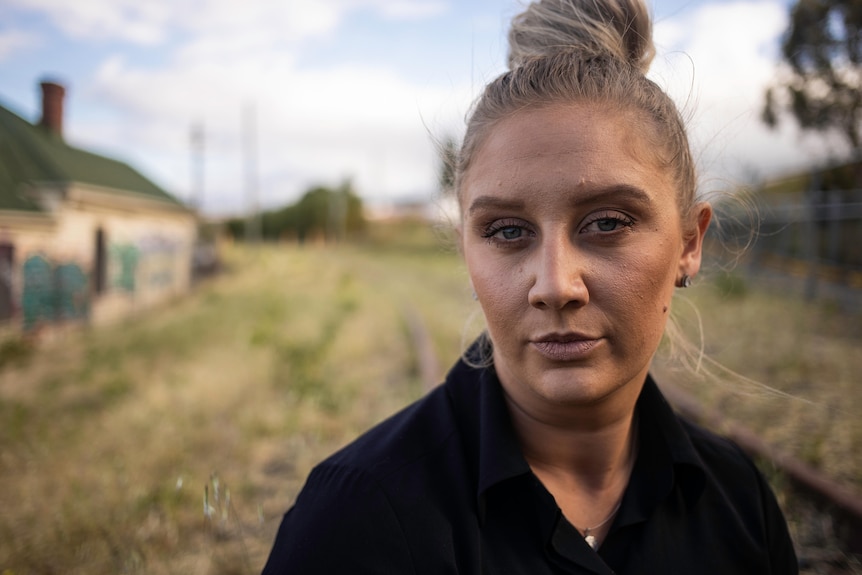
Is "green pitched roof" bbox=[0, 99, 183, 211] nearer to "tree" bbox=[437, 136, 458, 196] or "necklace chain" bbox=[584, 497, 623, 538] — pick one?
"tree" bbox=[437, 136, 458, 196]

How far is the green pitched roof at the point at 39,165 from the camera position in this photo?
11.0 m

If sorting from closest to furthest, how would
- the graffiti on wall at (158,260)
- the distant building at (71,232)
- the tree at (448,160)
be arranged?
the tree at (448,160)
the distant building at (71,232)
the graffiti on wall at (158,260)

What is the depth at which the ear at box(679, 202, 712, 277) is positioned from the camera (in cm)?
165

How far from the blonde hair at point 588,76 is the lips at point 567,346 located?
0.50 meters

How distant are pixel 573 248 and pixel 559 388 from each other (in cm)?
33

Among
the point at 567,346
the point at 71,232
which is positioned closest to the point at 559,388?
the point at 567,346

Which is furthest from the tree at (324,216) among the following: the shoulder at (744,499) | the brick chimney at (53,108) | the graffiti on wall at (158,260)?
the shoulder at (744,499)

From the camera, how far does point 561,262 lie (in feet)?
4.37

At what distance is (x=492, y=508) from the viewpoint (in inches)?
53.5

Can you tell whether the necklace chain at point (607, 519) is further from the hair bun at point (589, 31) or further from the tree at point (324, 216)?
the tree at point (324, 216)

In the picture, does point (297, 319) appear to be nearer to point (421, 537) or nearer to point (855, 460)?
point (855, 460)

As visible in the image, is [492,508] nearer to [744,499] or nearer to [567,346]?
[567,346]

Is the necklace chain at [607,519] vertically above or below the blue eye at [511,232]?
below

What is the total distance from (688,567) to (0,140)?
13.3m
